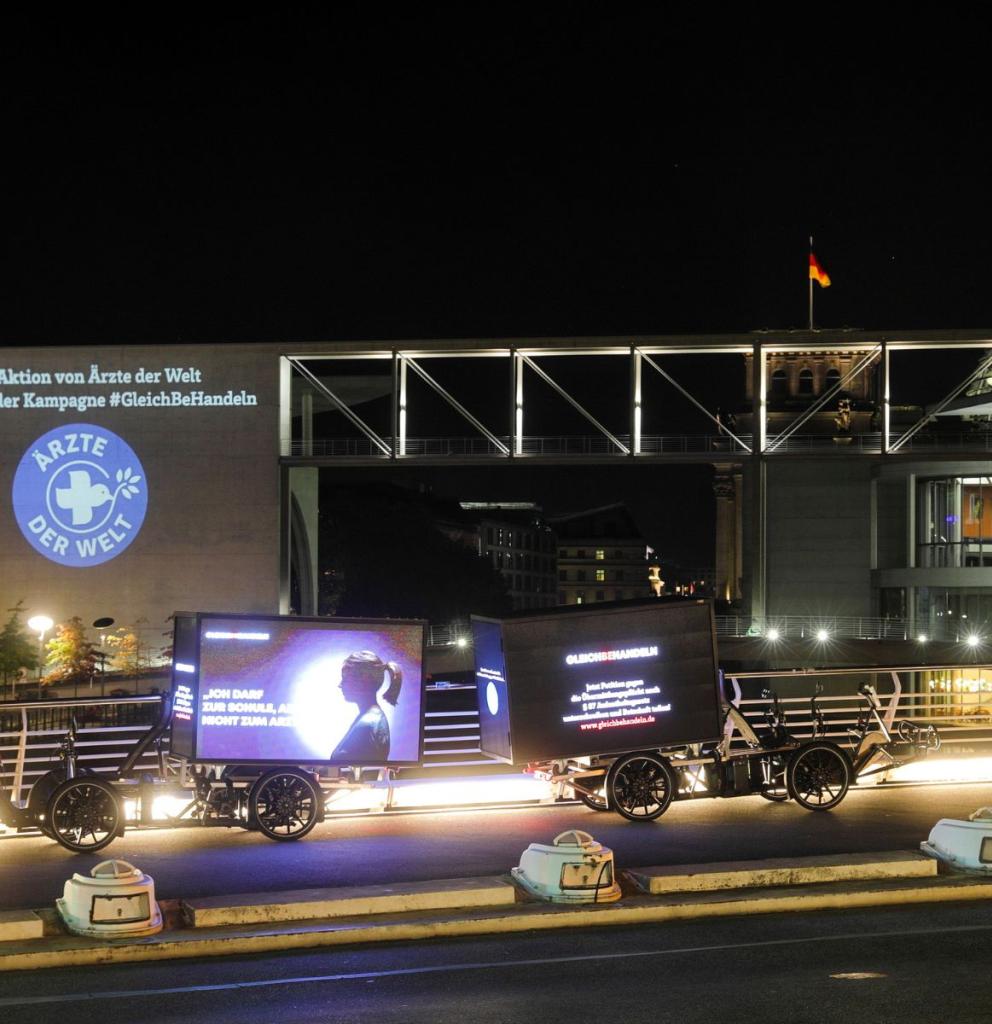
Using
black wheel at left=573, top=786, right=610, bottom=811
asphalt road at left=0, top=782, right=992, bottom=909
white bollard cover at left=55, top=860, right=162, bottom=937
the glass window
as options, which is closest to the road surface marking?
white bollard cover at left=55, top=860, right=162, bottom=937

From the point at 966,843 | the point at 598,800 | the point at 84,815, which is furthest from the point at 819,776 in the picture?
the point at 84,815

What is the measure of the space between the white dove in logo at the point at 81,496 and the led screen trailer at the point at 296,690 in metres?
46.8

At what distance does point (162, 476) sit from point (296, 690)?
46812 millimetres

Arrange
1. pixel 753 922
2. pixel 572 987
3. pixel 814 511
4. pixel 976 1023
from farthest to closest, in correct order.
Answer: pixel 814 511 < pixel 753 922 < pixel 572 987 < pixel 976 1023

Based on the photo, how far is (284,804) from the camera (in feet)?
50.7

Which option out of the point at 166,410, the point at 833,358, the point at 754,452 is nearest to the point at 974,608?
the point at 754,452

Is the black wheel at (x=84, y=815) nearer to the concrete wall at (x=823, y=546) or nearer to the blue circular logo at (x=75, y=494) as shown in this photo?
the blue circular logo at (x=75, y=494)

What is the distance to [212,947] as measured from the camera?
11.0m

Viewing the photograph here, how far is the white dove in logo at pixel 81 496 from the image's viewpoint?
6119cm

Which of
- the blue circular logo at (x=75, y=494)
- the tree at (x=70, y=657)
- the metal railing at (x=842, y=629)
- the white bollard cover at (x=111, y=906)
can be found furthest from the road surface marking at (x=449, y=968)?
the metal railing at (x=842, y=629)

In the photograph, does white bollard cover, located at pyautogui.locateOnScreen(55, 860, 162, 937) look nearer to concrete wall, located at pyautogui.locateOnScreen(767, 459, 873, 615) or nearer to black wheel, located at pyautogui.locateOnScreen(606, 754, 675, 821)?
black wheel, located at pyautogui.locateOnScreen(606, 754, 675, 821)

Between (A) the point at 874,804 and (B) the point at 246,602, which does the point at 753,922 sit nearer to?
(A) the point at 874,804

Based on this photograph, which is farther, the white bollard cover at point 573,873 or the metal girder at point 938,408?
the metal girder at point 938,408

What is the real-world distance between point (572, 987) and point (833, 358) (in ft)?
348
